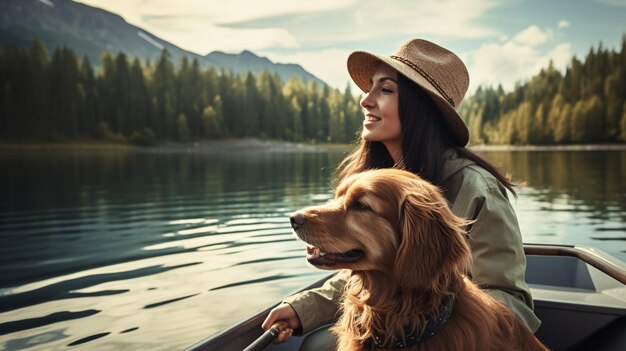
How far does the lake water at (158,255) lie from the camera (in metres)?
7.34

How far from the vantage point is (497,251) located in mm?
2812

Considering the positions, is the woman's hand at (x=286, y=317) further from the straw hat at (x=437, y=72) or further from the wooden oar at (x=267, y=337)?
the straw hat at (x=437, y=72)

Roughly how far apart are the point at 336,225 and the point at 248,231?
12.1 metres

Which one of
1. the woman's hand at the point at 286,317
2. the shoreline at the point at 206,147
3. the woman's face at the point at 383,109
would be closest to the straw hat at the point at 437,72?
the woman's face at the point at 383,109

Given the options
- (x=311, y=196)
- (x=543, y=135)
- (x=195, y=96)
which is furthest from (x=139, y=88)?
(x=311, y=196)

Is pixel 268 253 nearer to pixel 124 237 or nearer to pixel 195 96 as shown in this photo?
pixel 124 237

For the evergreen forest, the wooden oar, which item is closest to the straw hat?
the wooden oar

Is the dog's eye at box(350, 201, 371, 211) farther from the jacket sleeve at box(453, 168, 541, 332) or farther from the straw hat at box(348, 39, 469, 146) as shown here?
the straw hat at box(348, 39, 469, 146)

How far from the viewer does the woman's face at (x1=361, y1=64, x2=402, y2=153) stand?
141 inches

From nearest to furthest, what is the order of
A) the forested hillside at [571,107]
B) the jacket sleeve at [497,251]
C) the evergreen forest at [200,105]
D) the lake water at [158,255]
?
the jacket sleeve at [497,251] < the lake water at [158,255] < the evergreen forest at [200,105] < the forested hillside at [571,107]

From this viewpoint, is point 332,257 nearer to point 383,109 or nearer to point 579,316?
point 383,109

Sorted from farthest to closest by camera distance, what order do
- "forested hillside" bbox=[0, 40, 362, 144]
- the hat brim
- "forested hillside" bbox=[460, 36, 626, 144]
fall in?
"forested hillside" bbox=[460, 36, 626, 144], "forested hillside" bbox=[0, 40, 362, 144], the hat brim

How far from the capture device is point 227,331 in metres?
3.50

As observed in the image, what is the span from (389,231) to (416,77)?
1253mm
